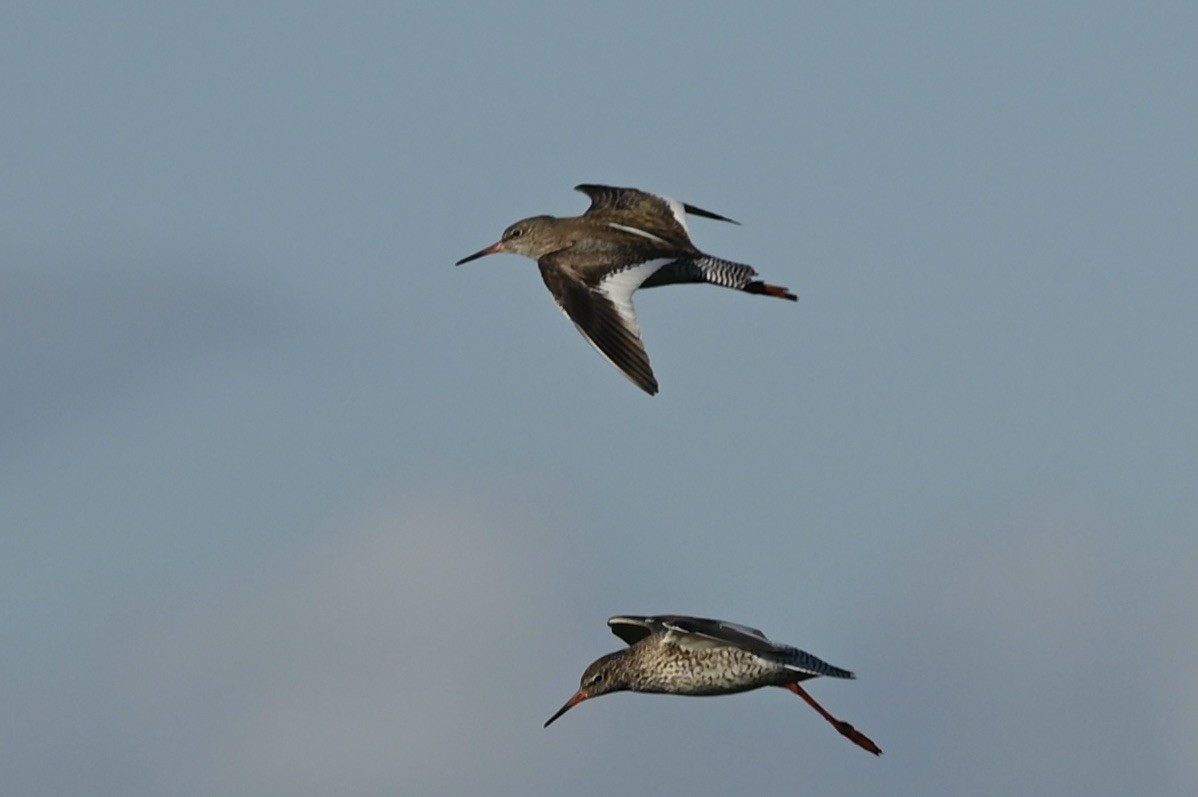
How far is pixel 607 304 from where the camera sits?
29594mm

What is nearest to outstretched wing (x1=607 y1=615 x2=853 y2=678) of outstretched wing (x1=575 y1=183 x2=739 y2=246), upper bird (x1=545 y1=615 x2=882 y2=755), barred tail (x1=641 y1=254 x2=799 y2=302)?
upper bird (x1=545 y1=615 x2=882 y2=755)

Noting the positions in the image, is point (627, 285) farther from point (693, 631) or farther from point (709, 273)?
point (693, 631)

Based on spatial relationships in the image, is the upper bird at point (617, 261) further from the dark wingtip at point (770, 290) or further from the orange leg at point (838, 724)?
the orange leg at point (838, 724)

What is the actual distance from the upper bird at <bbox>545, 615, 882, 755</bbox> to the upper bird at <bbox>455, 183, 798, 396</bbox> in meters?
3.20

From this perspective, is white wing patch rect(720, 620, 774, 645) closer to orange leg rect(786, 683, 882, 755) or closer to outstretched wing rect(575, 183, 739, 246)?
orange leg rect(786, 683, 882, 755)

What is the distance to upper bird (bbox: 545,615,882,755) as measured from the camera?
27.0m

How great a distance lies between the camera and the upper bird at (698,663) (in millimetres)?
27031

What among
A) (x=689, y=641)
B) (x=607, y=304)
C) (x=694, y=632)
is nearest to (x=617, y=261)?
(x=607, y=304)

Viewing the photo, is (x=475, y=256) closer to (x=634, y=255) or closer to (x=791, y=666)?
(x=634, y=255)

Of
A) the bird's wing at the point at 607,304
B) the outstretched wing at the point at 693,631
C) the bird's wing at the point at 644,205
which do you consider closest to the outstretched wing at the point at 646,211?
the bird's wing at the point at 644,205

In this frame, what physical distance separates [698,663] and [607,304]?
481 cm

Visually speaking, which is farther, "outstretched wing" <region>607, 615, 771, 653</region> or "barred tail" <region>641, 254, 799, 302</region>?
"barred tail" <region>641, 254, 799, 302</region>

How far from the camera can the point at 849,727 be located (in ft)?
96.9

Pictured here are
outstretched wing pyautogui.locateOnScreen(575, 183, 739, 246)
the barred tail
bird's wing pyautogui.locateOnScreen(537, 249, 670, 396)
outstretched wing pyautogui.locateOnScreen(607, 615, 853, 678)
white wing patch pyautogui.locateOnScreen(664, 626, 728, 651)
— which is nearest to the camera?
outstretched wing pyautogui.locateOnScreen(607, 615, 853, 678)
